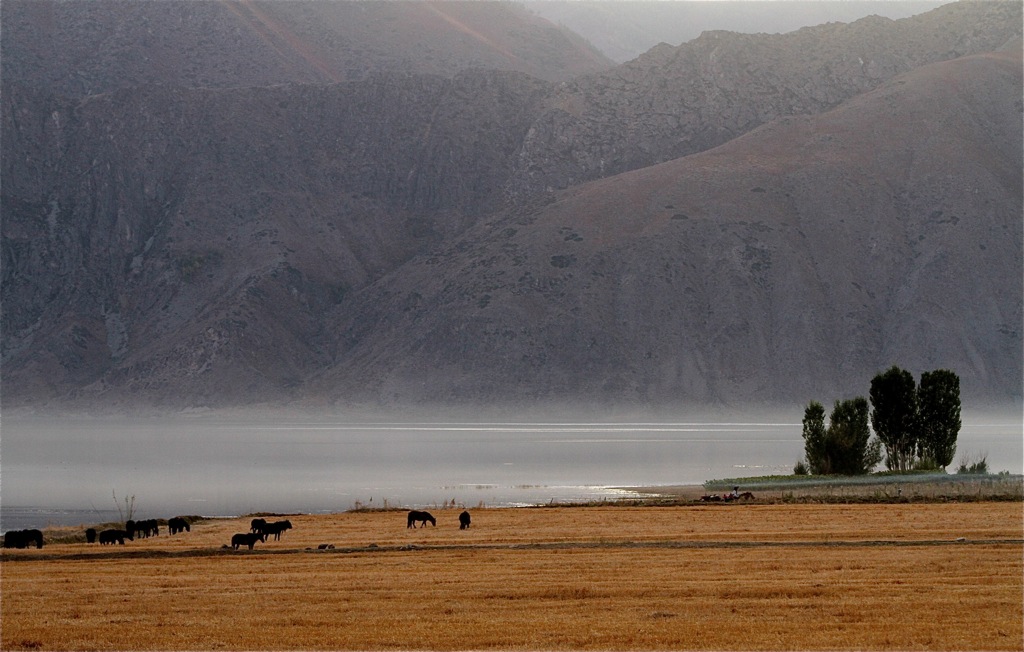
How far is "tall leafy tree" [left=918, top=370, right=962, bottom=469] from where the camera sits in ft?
216

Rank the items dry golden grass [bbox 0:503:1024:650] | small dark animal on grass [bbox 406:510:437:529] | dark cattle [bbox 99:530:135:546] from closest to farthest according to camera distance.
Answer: dry golden grass [bbox 0:503:1024:650] → dark cattle [bbox 99:530:135:546] → small dark animal on grass [bbox 406:510:437:529]

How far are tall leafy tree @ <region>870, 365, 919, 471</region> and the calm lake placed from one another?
10212mm

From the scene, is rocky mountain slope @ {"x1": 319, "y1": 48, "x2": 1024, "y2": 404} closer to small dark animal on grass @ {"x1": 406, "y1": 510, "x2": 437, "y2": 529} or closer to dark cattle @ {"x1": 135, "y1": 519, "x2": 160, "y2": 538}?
small dark animal on grass @ {"x1": 406, "y1": 510, "x2": 437, "y2": 529}

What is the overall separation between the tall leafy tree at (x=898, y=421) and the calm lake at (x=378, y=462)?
402 inches

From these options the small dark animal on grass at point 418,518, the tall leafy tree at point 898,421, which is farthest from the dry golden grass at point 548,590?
the tall leafy tree at point 898,421

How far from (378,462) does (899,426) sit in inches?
1633

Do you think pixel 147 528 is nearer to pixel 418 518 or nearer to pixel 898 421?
pixel 418 518

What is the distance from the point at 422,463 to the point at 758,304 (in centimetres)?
9887

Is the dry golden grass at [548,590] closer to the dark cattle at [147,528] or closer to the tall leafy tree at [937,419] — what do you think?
the dark cattle at [147,528]

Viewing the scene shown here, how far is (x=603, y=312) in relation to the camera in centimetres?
18588

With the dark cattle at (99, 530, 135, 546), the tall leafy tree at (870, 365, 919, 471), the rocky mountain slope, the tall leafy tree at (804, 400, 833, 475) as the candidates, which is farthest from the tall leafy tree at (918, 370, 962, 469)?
the rocky mountain slope

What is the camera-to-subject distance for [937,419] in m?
66.1

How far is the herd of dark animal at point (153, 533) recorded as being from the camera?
35031mm

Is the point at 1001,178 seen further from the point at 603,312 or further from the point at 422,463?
the point at 422,463
